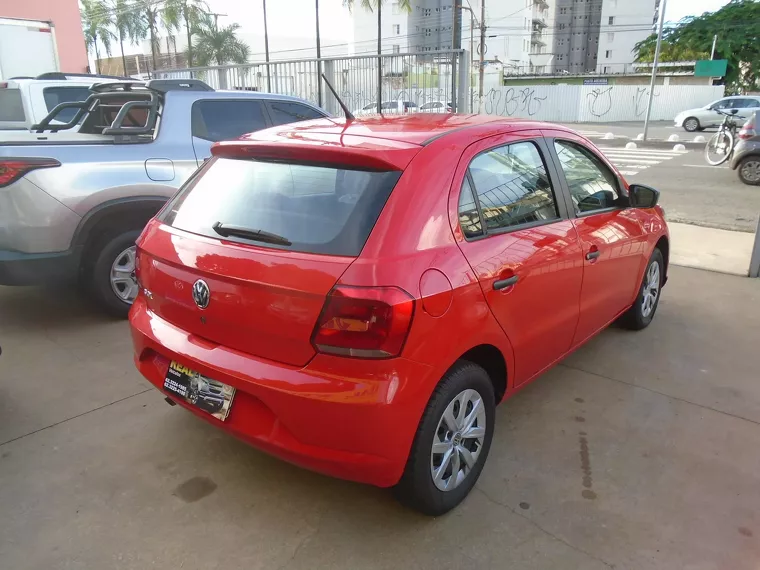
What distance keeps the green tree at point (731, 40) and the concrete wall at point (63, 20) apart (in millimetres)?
46017

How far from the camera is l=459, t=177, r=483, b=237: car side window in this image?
2566mm

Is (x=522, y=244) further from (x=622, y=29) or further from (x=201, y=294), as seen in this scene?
(x=622, y=29)

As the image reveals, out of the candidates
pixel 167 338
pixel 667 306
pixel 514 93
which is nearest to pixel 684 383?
pixel 667 306

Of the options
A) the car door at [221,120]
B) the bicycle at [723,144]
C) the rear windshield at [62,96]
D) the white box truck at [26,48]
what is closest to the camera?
the car door at [221,120]

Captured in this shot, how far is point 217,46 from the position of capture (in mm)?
43969

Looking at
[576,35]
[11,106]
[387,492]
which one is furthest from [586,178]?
[576,35]

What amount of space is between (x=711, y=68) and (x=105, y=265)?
49070 millimetres

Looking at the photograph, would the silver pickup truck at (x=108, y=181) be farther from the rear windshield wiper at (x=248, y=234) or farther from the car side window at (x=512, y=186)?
the car side window at (x=512, y=186)

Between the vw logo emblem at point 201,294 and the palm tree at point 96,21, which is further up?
the palm tree at point 96,21

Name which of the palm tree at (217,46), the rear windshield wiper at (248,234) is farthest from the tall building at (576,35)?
the rear windshield wiper at (248,234)

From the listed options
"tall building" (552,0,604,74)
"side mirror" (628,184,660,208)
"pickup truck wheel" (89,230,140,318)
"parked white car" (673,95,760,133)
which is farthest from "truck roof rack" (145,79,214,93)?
"tall building" (552,0,604,74)

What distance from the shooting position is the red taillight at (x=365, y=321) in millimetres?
2137

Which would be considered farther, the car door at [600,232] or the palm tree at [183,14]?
the palm tree at [183,14]

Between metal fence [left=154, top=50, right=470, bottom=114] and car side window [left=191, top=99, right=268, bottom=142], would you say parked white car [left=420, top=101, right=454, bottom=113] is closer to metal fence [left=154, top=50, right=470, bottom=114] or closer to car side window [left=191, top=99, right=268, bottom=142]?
metal fence [left=154, top=50, right=470, bottom=114]
